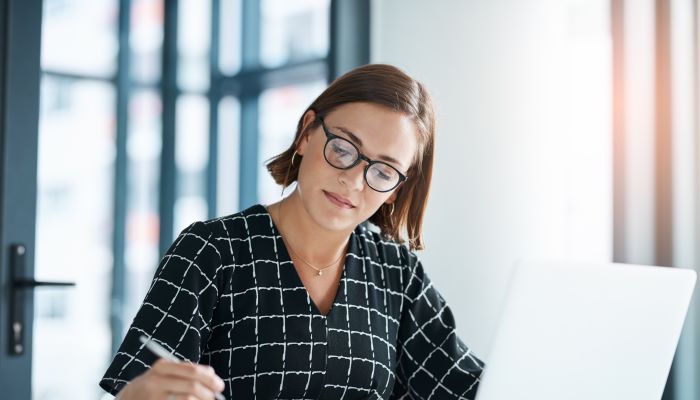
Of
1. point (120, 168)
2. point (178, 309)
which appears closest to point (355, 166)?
point (178, 309)

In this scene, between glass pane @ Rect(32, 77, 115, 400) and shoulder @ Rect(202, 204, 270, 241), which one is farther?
glass pane @ Rect(32, 77, 115, 400)

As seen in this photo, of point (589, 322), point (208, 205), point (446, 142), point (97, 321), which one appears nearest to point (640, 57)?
point (446, 142)

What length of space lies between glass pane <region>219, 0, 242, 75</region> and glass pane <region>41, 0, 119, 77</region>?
47 centimetres

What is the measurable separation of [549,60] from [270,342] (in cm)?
161

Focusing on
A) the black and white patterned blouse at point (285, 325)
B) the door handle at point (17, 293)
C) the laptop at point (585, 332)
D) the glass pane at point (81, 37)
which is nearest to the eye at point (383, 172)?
the black and white patterned blouse at point (285, 325)

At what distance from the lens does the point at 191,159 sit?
3619 millimetres

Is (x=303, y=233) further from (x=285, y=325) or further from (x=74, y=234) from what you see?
(x=74, y=234)

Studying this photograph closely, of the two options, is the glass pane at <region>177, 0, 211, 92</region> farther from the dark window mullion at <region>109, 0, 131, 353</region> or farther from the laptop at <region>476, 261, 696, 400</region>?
the laptop at <region>476, 261, 696, 400</region>

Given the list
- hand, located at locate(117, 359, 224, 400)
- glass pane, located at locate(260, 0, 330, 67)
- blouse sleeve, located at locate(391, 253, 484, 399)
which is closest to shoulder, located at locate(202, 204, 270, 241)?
blouse sleeve, located at locate(391, 253, 484, 399)

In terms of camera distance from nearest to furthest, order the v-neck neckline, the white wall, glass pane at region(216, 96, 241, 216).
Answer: the v-neck neckline < the white wall < glass pane at region(216, 96, 241, 216)

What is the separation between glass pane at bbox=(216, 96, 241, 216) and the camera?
364cm

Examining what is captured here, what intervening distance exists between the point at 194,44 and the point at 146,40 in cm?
21

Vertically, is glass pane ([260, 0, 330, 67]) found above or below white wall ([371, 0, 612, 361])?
above

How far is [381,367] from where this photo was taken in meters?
1.50
